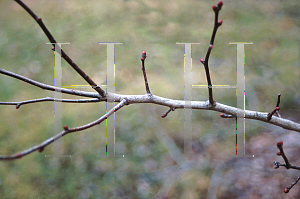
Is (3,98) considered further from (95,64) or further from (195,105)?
(195,105)

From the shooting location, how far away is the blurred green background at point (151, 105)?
1.15m

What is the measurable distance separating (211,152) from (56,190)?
86cm

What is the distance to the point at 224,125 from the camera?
130cm

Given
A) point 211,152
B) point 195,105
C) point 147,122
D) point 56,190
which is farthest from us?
point 147,122

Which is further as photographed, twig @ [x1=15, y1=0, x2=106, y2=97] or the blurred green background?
the blurred green background

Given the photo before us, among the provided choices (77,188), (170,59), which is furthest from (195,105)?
(170,59)

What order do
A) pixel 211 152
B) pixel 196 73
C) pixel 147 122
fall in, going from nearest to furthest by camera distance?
pixel 211 152 < pixel 147 122 < pixel 196 73

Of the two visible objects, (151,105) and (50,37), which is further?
(151,105)

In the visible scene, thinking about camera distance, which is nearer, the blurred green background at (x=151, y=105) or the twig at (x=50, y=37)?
the twig at (x=50, y=37)

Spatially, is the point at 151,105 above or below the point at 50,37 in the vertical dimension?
below

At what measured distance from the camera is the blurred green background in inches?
45.3

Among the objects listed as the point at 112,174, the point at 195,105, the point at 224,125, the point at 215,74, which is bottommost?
the point at 112,174

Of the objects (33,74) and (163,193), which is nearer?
(163,193)

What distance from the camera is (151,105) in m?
1.40
